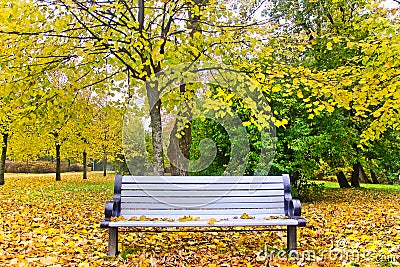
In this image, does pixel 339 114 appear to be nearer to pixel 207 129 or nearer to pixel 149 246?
pixel 207 129

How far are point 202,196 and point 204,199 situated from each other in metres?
0.04

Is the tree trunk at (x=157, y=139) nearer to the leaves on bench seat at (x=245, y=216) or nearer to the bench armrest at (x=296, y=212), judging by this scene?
the leaves on bench seat at (x=245, y=216)

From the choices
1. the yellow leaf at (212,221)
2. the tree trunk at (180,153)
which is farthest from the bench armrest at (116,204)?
the tree trunk at (180,153)

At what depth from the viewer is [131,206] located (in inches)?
168

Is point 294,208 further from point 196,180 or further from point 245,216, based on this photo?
point 196,180

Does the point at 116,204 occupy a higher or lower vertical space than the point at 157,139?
lower

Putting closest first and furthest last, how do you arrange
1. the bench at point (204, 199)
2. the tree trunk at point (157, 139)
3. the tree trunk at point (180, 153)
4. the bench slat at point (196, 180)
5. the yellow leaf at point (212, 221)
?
1. the yellow leaf at point (212, 221)
2. the bench at point (204, 199)
3. the bench slat at point (196, 180)
4. the tree trunk at point (157, 139)
5. the tree trunk at point (180, 153)

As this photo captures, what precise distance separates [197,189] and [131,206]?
2.60ft

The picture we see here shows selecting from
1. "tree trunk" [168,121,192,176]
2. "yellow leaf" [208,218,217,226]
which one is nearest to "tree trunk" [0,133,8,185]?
"tree trunk" [168,121,192,176]

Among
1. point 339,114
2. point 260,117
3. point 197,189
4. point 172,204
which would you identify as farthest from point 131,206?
point 339,114

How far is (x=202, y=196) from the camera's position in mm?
4395

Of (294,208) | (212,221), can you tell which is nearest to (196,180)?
(212,221)

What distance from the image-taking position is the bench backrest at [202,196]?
4273 millimetres

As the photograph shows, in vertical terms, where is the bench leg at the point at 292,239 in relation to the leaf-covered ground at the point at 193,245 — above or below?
above
